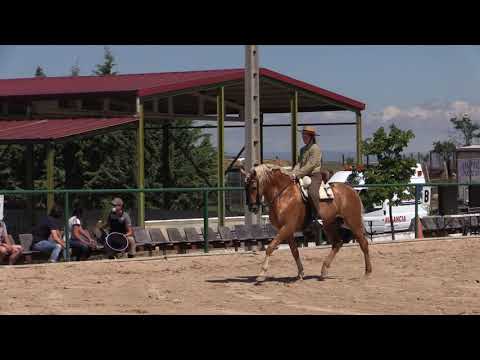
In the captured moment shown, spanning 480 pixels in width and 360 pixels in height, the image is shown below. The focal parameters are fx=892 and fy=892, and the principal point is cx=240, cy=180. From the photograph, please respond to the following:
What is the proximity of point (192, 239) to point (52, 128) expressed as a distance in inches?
270

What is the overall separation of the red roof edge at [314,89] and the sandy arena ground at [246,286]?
32.9 ft

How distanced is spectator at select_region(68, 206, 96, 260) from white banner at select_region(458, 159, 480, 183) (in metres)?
18.0

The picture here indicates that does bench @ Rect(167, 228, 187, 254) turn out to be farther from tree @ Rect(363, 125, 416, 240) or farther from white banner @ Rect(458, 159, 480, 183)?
white banner @ Rect(458, 159, 480, 183)

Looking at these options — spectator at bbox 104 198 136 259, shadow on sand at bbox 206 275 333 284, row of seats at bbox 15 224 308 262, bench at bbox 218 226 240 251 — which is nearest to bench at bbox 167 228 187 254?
row of seats at bbox 15 224 308 262

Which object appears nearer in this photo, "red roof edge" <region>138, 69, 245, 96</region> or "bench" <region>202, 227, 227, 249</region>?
"bench" <region>202, 227, 227, 249</region>

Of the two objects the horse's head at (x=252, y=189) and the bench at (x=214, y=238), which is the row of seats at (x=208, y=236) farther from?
the horse's head at (x=252, y=189)

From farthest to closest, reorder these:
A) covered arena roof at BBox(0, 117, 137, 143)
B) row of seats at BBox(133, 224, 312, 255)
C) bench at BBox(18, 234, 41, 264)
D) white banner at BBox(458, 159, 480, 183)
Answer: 1. white banner at BBox(458, 159, 480, 183)
2. covered arena roof at BBox(0, 117, 137, 143)
3. row of seats at BBox(133, 224, 312, 255)
4. bench at BBox(18, 234, 41, 264)

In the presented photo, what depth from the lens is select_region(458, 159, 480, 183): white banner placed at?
30.4 m

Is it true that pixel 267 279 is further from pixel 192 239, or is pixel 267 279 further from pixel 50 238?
pixel 192 239

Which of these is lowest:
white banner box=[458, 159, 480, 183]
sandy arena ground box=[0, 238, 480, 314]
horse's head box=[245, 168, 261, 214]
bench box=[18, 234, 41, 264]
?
sandy arena ground box=[0, 238, 480, 314]

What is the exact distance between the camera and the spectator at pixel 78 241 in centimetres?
1585

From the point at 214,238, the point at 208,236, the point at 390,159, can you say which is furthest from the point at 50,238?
the point at 390,159
